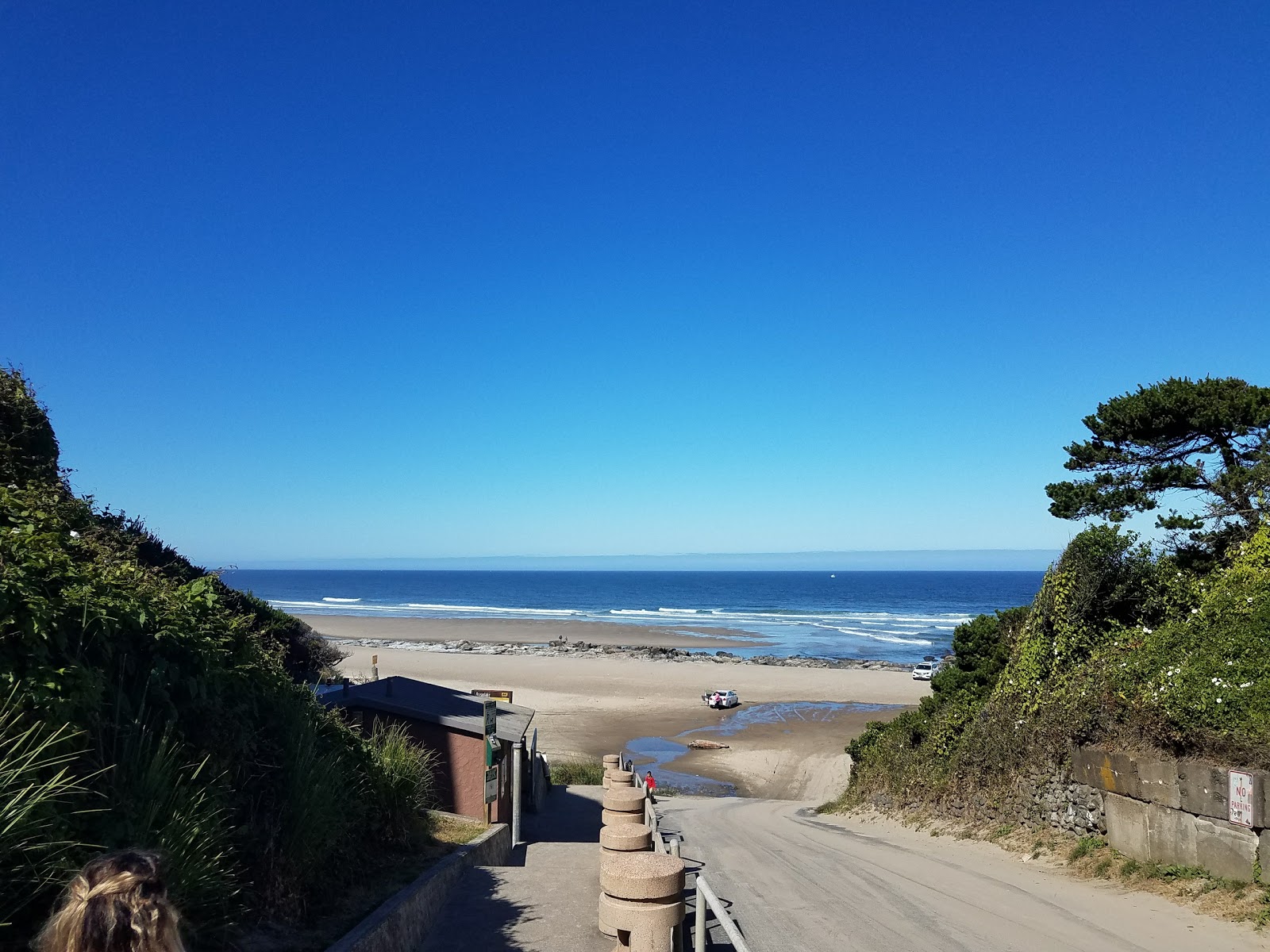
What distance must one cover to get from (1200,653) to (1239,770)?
237 cm

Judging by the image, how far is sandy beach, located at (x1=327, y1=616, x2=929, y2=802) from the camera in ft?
100

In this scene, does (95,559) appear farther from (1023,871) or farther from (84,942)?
(1023,871)

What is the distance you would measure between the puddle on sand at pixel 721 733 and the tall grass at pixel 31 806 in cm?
2363

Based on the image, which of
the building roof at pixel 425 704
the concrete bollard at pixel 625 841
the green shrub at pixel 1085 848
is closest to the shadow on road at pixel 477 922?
the concrete bollard at pixel 625 841

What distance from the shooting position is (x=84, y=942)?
2117mm

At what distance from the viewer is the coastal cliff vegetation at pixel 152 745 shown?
15.2 feet

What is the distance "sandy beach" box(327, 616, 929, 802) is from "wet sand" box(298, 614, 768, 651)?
1119 cm

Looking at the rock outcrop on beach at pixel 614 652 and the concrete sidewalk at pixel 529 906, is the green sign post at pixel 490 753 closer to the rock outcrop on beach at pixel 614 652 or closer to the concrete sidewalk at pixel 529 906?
the concrete sidewalk at pixel 529 906

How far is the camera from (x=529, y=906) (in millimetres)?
9070

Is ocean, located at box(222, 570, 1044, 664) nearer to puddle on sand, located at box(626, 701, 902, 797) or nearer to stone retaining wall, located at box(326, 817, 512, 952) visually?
puddle on sand, located at box(626, 701, 902, 797)

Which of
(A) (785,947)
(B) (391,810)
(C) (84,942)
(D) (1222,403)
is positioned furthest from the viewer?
(D) (1222,403)

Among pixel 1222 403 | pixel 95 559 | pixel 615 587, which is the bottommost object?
pixel 615 587

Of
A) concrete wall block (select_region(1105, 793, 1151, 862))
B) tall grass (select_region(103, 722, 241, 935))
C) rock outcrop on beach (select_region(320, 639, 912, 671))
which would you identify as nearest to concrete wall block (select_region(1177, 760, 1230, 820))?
concrete wall block (select_region(1105, 793, 1151, 862))

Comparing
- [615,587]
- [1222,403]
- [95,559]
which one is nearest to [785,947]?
[95,559]
